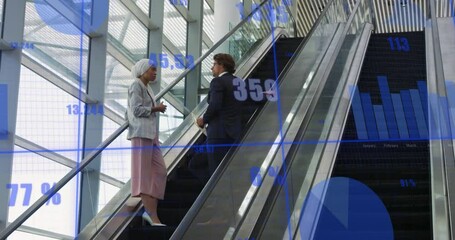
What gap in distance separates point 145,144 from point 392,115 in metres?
3.25

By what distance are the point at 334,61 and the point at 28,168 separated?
3.30 m

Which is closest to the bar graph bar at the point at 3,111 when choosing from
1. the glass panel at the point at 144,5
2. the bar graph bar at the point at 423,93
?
the bar graph bar at the point at 423,93

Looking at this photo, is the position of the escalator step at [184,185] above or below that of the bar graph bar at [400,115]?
below

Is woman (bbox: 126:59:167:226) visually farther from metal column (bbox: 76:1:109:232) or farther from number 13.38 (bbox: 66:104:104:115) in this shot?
metal column (bbox: 76:1:109:232)

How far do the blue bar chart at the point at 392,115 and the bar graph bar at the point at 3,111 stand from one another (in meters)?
3.22

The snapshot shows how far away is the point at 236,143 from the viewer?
5.70 m

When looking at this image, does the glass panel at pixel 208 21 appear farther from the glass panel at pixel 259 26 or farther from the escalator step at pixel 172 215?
the escalator step at pixel 172 215

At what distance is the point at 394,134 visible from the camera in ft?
24.9

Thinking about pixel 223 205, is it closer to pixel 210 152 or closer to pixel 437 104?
pixel 210 152

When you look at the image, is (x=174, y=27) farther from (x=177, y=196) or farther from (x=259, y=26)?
(x=177, y=196)

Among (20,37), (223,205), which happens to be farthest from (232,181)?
(20,37)

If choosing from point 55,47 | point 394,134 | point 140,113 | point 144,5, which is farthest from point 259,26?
point 140,113

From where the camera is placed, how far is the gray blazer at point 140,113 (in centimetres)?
584

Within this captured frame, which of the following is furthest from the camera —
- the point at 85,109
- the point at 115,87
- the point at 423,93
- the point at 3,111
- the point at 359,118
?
the point at 115,87
